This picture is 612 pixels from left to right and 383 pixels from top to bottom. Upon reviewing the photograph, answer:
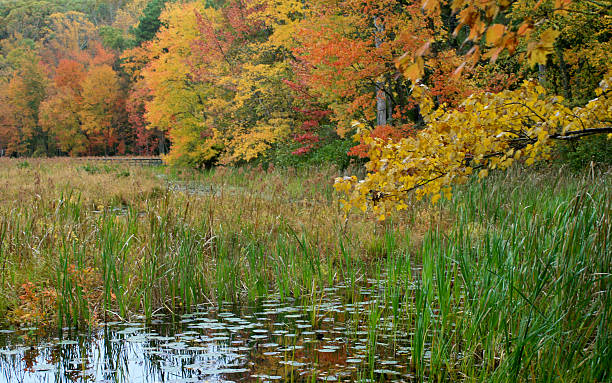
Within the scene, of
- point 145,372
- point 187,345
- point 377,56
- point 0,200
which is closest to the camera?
point 145,372

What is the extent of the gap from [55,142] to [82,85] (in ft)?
25.5

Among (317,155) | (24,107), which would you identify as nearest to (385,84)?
(317,155)

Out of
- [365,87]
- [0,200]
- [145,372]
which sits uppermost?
[365,87]

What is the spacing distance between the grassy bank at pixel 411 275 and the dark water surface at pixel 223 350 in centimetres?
14

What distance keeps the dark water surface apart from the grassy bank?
0.14 metres

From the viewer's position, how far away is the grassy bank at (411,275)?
3070 millimetres

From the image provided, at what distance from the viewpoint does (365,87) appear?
1425cm

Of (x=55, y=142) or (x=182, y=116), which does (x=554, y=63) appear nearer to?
(x=182, y=116)

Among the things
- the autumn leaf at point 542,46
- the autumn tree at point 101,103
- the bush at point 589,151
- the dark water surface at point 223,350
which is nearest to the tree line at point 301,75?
the autumn leaf at point 542,46

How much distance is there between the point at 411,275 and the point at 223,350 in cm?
201

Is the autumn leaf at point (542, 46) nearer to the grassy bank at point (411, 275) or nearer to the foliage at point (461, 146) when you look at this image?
the grassy bank at point (411, 275)

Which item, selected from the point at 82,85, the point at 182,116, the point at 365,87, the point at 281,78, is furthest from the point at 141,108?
the point at 365,87

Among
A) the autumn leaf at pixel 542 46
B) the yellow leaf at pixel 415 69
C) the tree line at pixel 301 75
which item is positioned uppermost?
the tree line at pixel 301 75

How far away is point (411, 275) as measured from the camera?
202 inches
